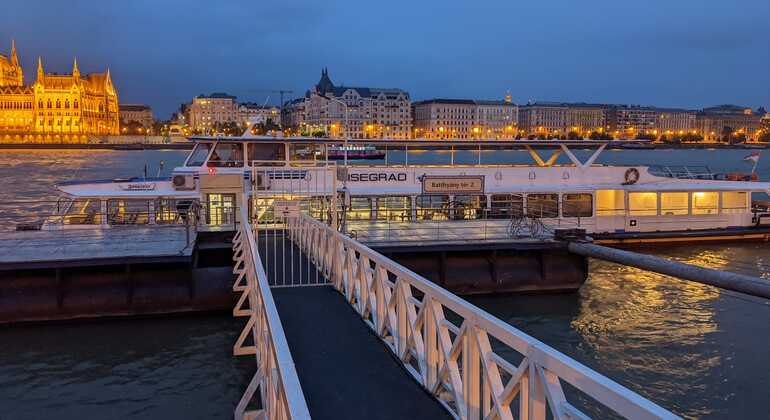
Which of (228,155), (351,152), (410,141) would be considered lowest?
(228,155)

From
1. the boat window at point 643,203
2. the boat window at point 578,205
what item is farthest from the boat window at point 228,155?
the boat window at point 643,203

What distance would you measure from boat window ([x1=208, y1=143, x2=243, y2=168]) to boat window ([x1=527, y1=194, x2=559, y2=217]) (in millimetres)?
11771

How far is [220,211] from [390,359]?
52.8 feet

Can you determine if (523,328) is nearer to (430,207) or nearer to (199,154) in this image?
(430,207)

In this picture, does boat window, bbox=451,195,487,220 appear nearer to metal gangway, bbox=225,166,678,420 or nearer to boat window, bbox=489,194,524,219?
boat window, bbox=489,194,524,219

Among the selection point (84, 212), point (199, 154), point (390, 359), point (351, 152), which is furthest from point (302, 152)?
point (351, 152)

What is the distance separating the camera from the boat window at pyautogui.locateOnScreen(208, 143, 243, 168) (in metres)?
25.2

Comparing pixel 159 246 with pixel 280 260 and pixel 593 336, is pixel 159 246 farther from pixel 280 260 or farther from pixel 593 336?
pixel 593 336

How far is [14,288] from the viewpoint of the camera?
16734mm

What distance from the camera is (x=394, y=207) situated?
84.0 ft

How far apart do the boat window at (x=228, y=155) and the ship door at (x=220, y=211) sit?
1.92 metres

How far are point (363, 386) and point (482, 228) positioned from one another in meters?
15.9

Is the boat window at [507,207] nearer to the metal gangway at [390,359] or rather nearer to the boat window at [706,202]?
the boat window at [706,202]

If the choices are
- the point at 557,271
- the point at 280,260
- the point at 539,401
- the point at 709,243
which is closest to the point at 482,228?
the point at 557,271
